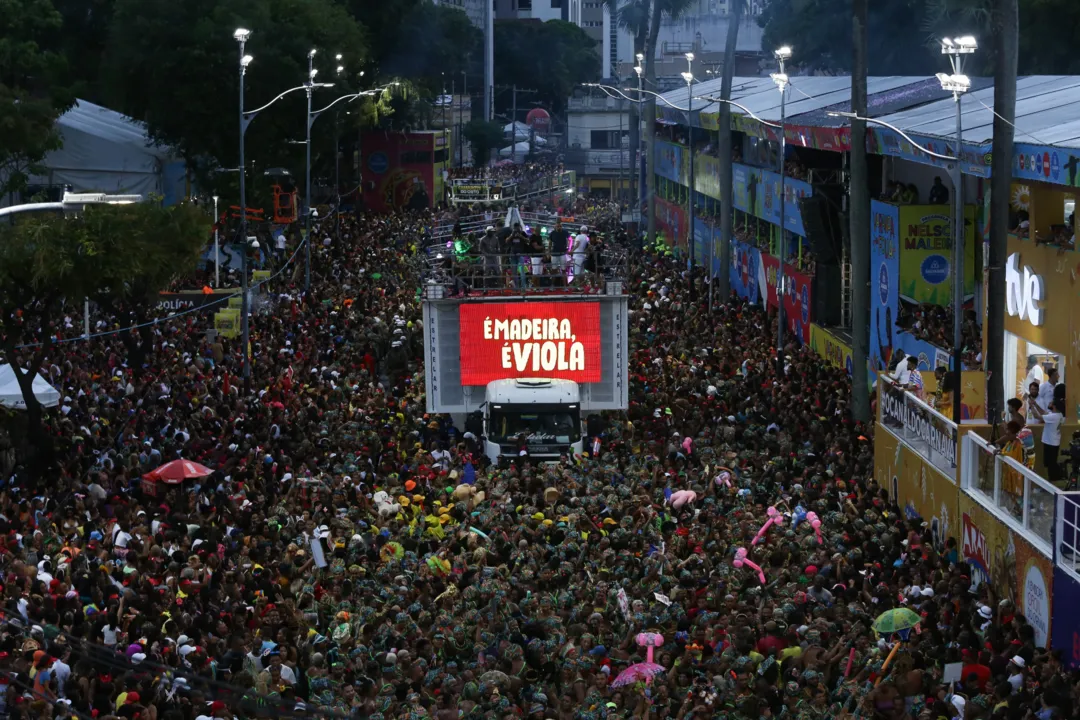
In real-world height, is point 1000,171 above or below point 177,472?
above

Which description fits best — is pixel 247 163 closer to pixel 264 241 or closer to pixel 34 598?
pixel 264 241

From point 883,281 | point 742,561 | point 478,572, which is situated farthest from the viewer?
point 883,281

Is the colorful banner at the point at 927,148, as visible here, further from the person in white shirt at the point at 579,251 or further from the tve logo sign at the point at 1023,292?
the person in white shirt at the point at 579,251

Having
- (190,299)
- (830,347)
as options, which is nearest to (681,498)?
(830,347)

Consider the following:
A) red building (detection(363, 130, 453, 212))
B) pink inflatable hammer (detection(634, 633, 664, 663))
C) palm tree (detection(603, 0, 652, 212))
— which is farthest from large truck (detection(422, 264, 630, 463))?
red building (detection(363, 130, 453, 212))

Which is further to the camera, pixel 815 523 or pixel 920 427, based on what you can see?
pixel 920 427

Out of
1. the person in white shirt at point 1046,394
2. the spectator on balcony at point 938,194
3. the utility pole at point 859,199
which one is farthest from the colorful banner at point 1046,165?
the spectator on balcony at point 938,194

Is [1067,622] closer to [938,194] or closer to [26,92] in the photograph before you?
[938,194]
